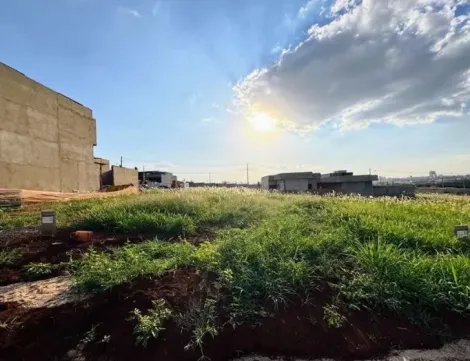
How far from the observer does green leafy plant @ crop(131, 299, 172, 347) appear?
2424 mm

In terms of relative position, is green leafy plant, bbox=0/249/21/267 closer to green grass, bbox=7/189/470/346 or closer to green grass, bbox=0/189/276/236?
green grass, bbox=7/189/470/346

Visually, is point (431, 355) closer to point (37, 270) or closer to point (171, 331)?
point (171, 331)

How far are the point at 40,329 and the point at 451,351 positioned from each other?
3275mm

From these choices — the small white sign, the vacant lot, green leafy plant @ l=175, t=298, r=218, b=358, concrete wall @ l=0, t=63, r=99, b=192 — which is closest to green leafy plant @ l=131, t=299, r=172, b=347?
the vacant lot

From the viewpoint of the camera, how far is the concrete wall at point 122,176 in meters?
23.2

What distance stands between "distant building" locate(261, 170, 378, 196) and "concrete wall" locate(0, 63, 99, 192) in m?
12.8

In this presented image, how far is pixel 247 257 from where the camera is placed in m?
3.54

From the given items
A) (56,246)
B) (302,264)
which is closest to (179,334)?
(302,264)

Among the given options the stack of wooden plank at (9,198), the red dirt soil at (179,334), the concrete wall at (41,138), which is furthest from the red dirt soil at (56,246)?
the concrete wall at (41,138)

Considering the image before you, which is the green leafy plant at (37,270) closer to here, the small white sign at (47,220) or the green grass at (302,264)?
the green grass at (302,264)

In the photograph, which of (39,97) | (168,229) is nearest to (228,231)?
(168,229)

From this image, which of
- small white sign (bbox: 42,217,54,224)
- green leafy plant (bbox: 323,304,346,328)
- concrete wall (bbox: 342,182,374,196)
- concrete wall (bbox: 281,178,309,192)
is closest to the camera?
green leafy plant (bbox: 323,304,346,328)

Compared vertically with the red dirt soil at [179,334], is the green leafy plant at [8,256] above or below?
above

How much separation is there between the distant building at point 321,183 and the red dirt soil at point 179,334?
65.8 feet
